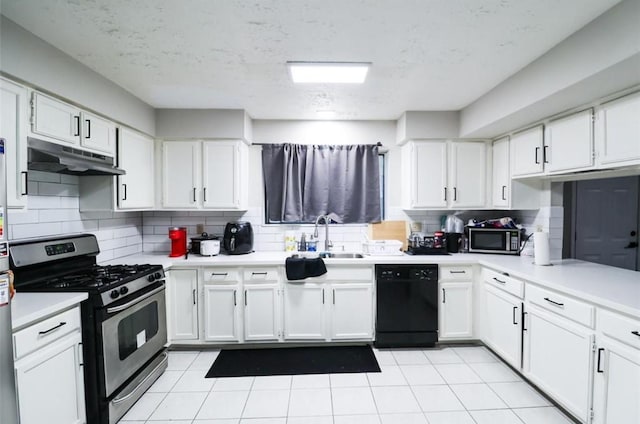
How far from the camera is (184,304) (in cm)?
266

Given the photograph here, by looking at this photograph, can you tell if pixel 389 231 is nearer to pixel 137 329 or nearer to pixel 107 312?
pixel 137 329

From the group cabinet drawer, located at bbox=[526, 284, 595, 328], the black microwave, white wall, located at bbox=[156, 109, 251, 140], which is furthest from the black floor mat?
white wall, located at bbox=[156, 109, 251, 140]

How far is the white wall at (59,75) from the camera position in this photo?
1.52 metres

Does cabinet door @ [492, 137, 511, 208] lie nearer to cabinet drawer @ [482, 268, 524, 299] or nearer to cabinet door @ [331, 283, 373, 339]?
cabinet drawer @ [482, 268, 524, 299]

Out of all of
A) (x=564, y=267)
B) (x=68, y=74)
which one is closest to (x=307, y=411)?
(x=564, y=267)

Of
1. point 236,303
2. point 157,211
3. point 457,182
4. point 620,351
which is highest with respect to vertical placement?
point 457,182

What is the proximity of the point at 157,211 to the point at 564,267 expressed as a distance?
4.11 meters

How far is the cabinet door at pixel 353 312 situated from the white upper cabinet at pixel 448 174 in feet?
3.79

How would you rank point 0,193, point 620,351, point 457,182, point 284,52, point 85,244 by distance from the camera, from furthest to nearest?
point 457,182 → point 85,244 → point 284,52 → point 620,351 → point 0,193

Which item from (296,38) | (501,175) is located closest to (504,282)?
(501,175)

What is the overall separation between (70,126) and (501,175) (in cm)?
386

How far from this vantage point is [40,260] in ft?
6.18

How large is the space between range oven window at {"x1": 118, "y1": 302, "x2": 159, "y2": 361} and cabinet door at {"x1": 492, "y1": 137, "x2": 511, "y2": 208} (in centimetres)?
350

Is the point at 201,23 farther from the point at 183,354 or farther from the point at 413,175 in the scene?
the point at 183,354
